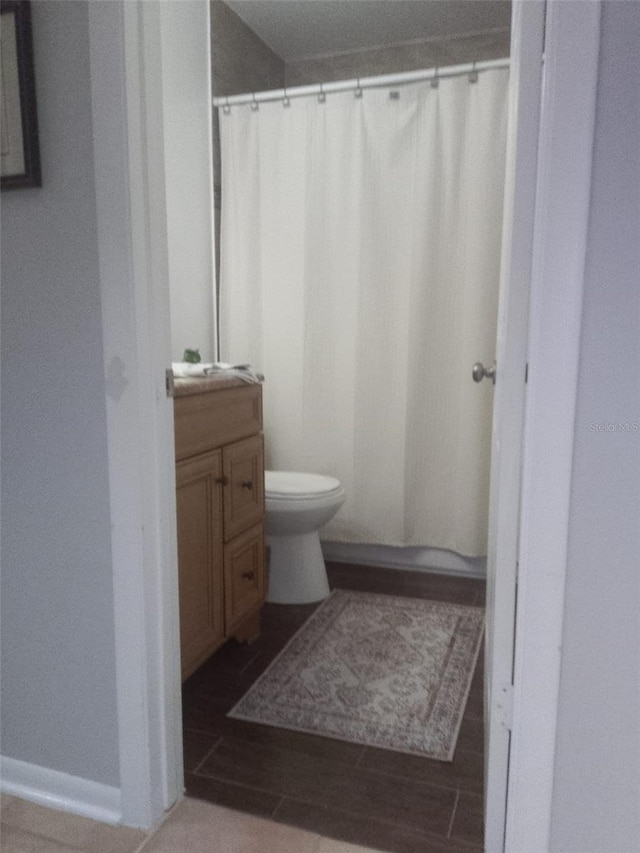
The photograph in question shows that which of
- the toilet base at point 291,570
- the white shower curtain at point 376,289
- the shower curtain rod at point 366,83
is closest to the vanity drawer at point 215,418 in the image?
the toilet base at point 291,570

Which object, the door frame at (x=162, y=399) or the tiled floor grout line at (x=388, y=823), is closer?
the door frame at (x=162, y=399)

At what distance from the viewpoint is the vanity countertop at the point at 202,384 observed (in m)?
1.48

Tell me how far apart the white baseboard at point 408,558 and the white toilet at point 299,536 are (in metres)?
0.38

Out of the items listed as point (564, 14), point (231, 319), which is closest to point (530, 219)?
point (564, 14)

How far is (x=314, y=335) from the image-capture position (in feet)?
8.46

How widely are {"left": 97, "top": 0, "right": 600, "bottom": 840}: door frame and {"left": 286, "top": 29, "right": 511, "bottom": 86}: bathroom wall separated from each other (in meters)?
2.05

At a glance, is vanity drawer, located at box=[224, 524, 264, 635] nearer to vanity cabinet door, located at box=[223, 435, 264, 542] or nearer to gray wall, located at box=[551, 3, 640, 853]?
vanity cabinet door, located at box=[223, 435, 264, 542]

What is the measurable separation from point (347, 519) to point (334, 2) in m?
2.11

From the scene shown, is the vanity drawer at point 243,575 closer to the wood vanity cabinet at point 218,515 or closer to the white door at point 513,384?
the wood vanity cabinet at point 218,515

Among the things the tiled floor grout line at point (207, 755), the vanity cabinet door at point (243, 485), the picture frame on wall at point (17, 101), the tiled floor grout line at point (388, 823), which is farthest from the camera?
the vanity cabinet door at point (243, 485)

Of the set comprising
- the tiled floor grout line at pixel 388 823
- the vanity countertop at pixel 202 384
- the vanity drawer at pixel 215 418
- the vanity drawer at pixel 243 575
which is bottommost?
the tiled floor grout line at pixel 388 823

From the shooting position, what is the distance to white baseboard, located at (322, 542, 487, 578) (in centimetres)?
258

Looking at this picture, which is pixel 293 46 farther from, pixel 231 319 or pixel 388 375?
pixel 388 375

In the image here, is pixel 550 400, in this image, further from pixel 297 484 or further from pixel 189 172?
pixel 189 172
